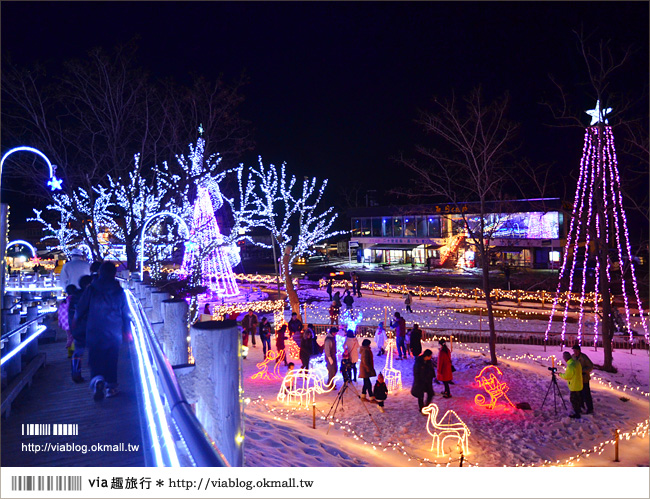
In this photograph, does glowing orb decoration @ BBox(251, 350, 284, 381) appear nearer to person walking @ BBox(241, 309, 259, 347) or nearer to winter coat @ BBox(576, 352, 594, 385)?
person walking @ BBox(241, 309, 259, 347)

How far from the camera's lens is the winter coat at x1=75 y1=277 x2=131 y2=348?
14.5ft

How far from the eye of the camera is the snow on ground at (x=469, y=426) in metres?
7.10

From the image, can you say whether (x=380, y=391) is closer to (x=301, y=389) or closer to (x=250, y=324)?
(x=301, y=389)

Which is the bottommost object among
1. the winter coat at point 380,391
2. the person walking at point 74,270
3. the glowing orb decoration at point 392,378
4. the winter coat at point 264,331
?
the glowing orb decoration at point 392,378

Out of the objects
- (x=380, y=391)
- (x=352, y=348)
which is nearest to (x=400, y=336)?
(x=352, y=348)

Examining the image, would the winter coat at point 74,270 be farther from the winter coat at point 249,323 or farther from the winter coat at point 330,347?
the winter coat at point 249,323

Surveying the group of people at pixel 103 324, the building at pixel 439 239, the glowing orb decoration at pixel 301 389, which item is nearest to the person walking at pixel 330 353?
the glowing orb decoration at pixel 301 389

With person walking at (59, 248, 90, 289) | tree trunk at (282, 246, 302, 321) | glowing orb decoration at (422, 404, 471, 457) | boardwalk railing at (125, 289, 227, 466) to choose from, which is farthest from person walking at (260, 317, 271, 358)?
boardwalk railing at (125, 289, 227, 466)

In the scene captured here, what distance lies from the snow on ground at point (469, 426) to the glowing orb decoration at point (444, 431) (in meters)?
0.13

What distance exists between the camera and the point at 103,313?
445 cm

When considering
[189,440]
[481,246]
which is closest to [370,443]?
[189,440]

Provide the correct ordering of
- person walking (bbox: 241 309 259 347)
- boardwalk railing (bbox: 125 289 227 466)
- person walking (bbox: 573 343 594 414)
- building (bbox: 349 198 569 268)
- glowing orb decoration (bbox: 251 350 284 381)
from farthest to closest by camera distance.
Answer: building (bbox: 349 198 569 268) < person walking (bbox: 241 309 259 347) < glowing orb decoration (bbox: 251 350 284 381) < person walking (bbox: 573 343 594 414) < boardwalk railing (bbox: 125 289 227 466)

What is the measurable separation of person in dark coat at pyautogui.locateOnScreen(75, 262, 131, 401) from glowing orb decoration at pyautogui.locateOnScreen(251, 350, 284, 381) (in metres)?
7.28

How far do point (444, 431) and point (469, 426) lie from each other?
3.22 ft
